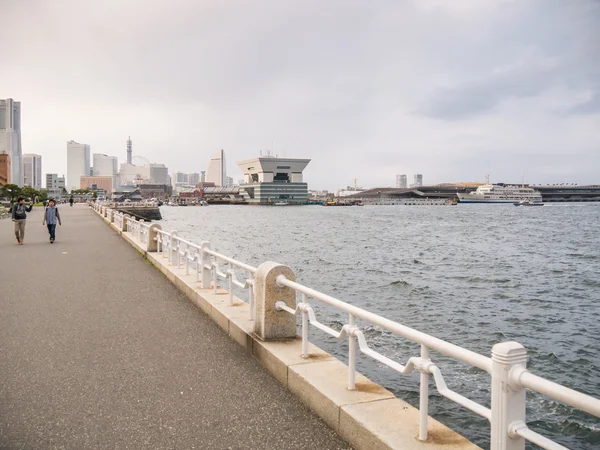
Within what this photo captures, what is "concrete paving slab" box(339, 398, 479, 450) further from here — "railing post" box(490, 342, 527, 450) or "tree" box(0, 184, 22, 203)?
"tree" box(0, 184, 22, 203)

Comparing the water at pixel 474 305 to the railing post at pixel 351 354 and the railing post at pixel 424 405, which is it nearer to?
the railing post at pixel 351 354

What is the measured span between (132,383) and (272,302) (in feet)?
6.75

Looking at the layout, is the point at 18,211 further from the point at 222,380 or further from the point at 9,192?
the point at 9,192

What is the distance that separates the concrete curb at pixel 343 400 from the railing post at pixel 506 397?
0.75 meters

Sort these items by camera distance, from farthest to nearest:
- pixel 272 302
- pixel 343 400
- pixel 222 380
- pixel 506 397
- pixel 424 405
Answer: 1. pixel 272 302
2. pixel 222 380
3. pixel 343 400
4. pixel 424 405
5. pixel 506 397

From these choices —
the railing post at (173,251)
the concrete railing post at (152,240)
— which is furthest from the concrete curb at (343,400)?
the concrete railing post at (152,240)

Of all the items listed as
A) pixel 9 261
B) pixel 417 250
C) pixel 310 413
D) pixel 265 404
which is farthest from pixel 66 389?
pixel 417 250

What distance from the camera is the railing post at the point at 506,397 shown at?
334cm

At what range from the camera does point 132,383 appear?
6.41 meters

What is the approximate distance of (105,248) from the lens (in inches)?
912

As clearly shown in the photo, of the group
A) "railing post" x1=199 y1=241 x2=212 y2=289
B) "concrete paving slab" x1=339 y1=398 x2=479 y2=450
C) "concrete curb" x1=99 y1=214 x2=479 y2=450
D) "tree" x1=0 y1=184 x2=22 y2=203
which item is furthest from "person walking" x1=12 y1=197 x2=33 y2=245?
"tree" x1=0 y1=184 x2=22 y2=203

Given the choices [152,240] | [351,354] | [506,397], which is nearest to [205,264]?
[351,354]

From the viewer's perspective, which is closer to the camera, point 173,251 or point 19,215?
point 173,251

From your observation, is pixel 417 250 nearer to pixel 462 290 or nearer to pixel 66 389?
pixel 462 290
